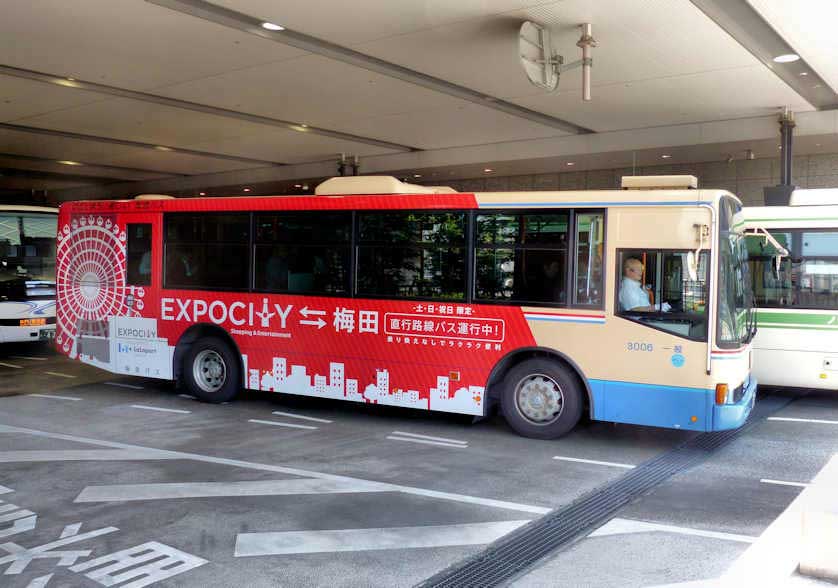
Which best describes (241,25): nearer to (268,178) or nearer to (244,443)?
(244,443)

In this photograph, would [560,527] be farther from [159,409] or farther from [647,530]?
[159,409]

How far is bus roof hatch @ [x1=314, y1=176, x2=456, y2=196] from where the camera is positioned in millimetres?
9602

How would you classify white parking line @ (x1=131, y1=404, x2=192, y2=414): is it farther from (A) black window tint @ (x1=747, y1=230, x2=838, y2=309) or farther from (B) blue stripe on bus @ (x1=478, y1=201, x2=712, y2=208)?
(A) black window tint @ (x1=747, y1=230, x2=838, y2=309)

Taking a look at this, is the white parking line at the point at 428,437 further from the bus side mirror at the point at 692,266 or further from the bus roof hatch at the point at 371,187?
the bus side mirror at the point at 692,266

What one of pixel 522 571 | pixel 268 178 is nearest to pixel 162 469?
pixel 522 571

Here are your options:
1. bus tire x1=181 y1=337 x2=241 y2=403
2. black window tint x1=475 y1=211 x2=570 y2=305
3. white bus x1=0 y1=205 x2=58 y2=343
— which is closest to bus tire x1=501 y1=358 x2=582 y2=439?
black window tint x1=475 y1=211 x2=570 y2=305

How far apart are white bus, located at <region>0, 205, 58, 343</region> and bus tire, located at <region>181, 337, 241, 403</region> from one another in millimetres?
5870

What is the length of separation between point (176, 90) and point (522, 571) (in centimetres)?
1211

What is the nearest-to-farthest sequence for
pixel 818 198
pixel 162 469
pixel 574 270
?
pixel 162 469 → pixel 574 270 → pixel 818 198

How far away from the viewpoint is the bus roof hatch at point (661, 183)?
Result: 26.9 ft

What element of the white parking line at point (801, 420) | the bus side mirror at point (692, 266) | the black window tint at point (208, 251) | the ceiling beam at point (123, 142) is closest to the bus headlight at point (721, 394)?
the bus side mirror at point (692, 266)

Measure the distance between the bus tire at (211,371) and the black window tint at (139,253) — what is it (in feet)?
4.28

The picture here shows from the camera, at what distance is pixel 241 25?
34.7ft

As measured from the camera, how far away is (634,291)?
8.18 metres
